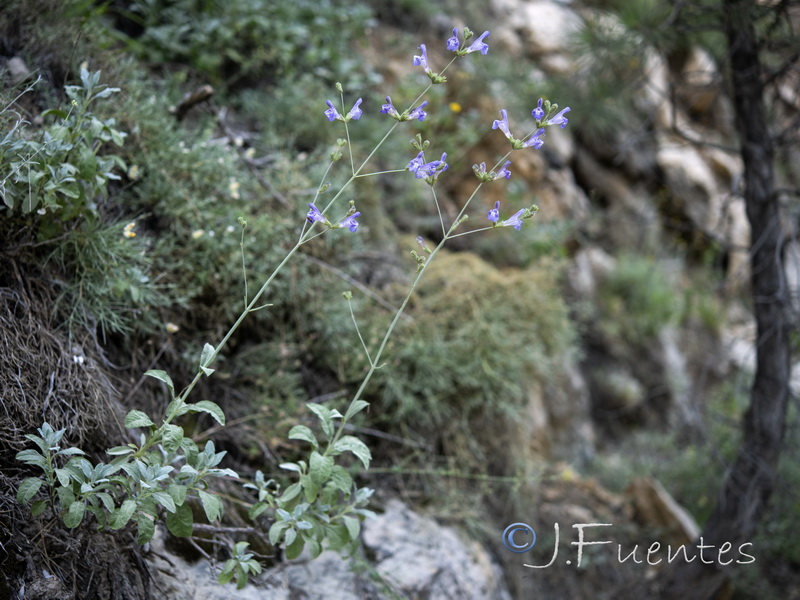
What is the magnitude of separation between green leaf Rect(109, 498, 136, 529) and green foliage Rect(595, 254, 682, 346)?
3816 mm

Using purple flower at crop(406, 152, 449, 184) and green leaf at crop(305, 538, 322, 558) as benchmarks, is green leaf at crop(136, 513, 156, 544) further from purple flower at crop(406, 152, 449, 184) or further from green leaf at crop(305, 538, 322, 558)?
purple flower at crop(406, 152, 449, 184)

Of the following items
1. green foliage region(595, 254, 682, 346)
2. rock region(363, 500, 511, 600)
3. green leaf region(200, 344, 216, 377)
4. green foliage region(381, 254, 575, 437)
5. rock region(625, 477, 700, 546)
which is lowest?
rock region(625, 477, 700, 546)

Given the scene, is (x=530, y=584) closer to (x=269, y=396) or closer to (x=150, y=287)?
(x=269, y=396)

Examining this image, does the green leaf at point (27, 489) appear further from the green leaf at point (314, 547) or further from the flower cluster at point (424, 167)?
the flower cluster at point (424, 167)

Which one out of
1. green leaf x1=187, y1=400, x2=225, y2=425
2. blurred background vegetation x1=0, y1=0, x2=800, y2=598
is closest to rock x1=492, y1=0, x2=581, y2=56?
blurred background vegetation x1=0, y1=0, x2=800, y2=598

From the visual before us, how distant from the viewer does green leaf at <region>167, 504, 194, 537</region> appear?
135 cm

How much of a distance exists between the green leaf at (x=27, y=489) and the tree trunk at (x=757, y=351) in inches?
97.3

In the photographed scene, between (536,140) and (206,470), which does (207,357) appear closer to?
(206,470)

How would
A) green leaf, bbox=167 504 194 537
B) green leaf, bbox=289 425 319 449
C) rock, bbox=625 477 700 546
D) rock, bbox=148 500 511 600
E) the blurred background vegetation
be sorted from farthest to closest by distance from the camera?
1. rock, bbox=625 477 700 546
2. the blurred background vegetation
3. rock, bbox=148 500 511 600
4. green leaf, bbox=289 425 319 449
5. green leaf, bbox=167 504 194 537

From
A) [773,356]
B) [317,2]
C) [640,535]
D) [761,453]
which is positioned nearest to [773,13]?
[773,356]

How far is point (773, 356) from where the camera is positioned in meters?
2.54

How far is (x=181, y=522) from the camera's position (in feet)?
4.46

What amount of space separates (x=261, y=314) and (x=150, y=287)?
432 millimetres

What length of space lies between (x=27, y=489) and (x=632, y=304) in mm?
4229
